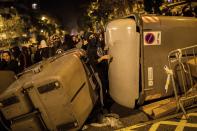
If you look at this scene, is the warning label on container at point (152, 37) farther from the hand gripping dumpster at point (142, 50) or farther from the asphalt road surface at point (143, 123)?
the asphalt road surface at point (143, 123)

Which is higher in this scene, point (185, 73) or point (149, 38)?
point (149, 38)

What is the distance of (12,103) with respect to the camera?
4629 millimetres

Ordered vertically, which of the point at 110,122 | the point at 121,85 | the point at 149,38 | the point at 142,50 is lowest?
the point at 110,122

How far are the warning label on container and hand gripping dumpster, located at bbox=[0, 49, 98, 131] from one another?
1553 mm

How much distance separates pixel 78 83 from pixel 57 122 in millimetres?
793

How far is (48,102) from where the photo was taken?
4.50 meters

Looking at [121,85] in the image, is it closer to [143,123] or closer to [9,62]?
[143,123]

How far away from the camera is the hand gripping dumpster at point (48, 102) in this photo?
4.42m

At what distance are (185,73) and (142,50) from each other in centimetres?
119

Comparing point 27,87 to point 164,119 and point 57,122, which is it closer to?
point 57,122

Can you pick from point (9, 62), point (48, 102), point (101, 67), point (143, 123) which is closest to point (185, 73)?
point (143, 123)

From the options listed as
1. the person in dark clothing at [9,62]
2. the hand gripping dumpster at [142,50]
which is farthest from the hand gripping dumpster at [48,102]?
the person in dark clothing at [9,62]

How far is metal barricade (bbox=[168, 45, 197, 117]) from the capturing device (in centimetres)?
524

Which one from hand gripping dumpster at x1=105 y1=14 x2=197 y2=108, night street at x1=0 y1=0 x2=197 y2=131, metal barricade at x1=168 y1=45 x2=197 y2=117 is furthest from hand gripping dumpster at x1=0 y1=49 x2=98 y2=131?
metal barricade at x1=168 y1=45 x2=197 y2=117
